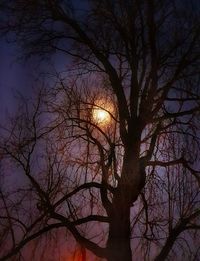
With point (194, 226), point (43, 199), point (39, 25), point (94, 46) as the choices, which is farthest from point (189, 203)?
point (39, 25)

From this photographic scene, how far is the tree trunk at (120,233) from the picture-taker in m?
13.2

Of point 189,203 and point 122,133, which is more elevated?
point 122,133

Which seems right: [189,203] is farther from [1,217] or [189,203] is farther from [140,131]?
[1,217]

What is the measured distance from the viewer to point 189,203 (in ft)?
43.0

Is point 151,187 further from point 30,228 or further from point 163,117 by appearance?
point 30,228

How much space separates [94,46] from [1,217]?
3677mm

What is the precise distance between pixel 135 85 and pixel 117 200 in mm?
2318

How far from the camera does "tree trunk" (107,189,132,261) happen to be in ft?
43.2

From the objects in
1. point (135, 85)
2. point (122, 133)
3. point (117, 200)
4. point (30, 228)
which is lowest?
point (30, 228)

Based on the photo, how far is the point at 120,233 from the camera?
1324 cm

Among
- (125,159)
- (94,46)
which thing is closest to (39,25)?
(94,46)

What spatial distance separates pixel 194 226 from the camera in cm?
1318

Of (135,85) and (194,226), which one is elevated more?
(135,85)

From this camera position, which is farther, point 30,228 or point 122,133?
point 122,133
